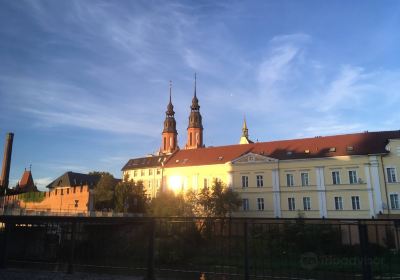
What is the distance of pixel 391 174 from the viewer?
38656 millimetres

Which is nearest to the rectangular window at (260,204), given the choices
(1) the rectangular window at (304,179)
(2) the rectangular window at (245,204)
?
(2) the rectangular window at (245,204)

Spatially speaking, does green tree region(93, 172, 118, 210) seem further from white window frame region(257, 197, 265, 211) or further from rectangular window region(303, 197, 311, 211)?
rectangular window region(303, 197, 311, 211)

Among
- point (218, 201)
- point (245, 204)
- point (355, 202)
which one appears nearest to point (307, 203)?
point (355, 202)

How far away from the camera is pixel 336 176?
4125cm

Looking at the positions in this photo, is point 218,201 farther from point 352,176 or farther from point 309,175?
point 352,176

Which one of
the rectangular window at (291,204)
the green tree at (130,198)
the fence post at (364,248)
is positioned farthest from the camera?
the green tree at (130,198)

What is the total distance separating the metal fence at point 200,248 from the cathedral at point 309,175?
13.3 meters

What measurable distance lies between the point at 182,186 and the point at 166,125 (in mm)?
30905

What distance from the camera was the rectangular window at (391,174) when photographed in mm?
38438

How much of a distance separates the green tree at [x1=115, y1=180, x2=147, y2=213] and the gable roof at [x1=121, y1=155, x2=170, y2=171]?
6741mm

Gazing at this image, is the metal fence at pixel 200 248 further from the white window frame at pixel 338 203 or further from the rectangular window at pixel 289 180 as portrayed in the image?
the rectangular window at pixel 289 180

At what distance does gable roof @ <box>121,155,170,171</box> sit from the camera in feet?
189

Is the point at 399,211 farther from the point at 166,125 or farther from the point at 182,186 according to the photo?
the point at 166,125
